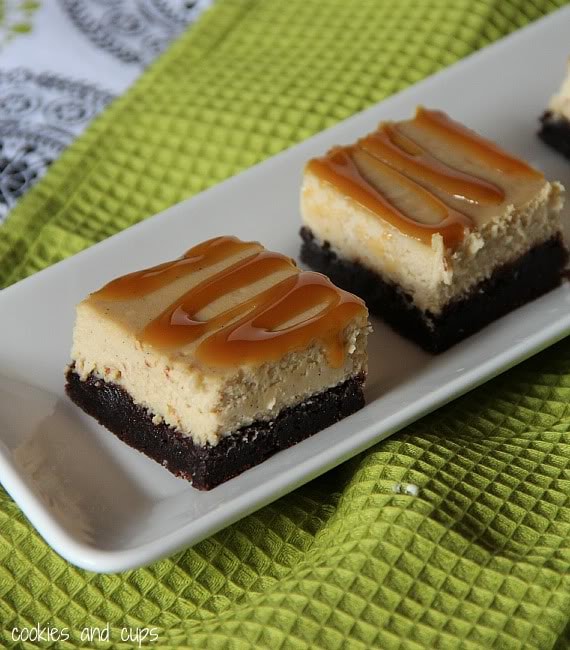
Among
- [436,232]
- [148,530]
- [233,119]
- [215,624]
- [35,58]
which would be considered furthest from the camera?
[35,58]

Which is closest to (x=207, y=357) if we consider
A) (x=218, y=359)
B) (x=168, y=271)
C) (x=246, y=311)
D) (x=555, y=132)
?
(x=218, y=359)

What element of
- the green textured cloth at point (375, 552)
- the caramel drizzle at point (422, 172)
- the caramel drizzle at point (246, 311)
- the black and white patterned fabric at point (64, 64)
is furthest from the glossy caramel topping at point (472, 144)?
the black and white patterned fabric at point (64, 64)

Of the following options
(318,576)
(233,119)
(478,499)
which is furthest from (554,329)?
(233,119)

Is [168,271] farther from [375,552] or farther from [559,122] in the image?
[559,122]

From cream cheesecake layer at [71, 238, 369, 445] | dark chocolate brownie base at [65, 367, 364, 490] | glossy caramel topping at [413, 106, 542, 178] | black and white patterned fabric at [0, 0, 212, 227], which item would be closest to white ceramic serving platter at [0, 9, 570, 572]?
dark chocolate brownie base at [65, 367, 364, 490]

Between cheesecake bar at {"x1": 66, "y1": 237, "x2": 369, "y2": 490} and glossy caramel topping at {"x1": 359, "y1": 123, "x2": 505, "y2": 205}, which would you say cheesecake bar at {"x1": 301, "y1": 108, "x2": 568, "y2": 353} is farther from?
cheesecake bar at {"x1": 66, "y1": 237, "x2": 369, "y2": 490}

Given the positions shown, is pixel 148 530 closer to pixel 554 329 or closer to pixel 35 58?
pixel 554 329
